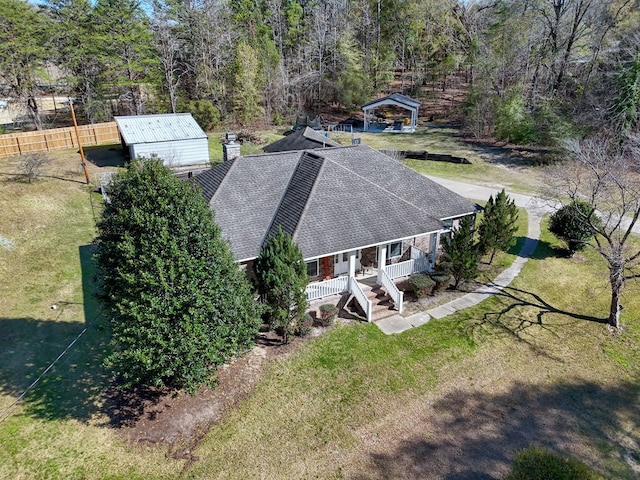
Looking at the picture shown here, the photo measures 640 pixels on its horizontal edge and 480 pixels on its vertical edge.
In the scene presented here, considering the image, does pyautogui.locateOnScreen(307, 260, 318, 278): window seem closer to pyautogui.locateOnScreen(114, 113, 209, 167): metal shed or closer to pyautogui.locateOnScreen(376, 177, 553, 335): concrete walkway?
pyautogui.locateOnScreen(376, 177, 553, 335): concrete walkway

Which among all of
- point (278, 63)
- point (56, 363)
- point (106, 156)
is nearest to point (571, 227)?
point (56, 363)

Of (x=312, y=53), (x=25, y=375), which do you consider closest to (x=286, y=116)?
(x=312, y=53)

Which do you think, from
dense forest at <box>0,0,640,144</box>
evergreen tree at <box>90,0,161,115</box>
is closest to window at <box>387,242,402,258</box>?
dense forest at <box>0,0,640,144</box>

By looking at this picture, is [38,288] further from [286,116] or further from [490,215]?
[286,116]

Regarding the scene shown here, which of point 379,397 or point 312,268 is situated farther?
point 312,268

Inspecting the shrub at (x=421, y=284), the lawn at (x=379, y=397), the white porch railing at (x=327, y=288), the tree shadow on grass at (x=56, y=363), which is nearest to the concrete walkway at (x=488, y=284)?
the lawn at (x=379, y=397)

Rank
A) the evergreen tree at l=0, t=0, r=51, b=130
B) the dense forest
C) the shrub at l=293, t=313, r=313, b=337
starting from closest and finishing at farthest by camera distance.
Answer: the shrub at l=293, t=313, r=313, b=337 → the evergreen tree at l=0, t=0, r=51, b=130 → the dense forest

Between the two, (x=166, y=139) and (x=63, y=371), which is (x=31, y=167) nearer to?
(x=166, y=139)
